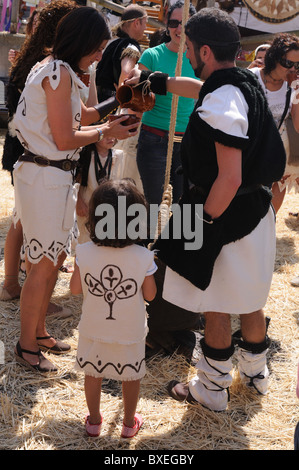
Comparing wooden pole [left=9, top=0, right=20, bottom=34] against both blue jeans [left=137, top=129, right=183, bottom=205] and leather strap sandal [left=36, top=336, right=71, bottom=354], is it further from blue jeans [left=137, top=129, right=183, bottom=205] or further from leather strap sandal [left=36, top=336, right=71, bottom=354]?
leather strap sandal [left=36, top=336, right=71, bottom=354]

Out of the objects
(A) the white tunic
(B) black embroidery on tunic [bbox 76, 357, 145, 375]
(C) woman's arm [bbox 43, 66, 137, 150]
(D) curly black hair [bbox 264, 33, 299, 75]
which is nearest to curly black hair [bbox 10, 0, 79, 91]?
(C) woman's arm [bbox 43, 66, 137, 150]

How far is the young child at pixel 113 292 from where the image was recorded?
2240 mm

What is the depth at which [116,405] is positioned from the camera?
8.94 feet

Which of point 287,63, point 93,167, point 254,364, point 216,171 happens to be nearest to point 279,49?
point 287,63

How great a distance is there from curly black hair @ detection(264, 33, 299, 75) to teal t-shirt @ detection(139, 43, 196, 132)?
1.89 feet

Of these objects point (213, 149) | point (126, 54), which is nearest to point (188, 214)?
point (213, 149)

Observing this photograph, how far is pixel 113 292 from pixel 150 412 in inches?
32.0

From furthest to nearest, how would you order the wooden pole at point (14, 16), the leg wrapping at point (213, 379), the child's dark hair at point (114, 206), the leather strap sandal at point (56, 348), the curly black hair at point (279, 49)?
the wooden pole at point (14, 16) → the curly black hair at point (279, 49) → the leather strap sandal at point (56, 348) → the leg wrapping at point (213, 379) → the child's dark hair at point (114, 206)

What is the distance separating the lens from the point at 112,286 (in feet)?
7.40

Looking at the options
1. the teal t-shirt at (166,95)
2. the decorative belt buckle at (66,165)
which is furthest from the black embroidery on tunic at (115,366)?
the teal t-shirt at (166,95)

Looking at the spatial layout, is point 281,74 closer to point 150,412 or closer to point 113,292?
point 113,292

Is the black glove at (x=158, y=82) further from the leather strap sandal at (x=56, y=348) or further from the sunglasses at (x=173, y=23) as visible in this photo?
the leather strap sandal at (x=56, y=348)

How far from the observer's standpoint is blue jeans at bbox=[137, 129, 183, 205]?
423cm
